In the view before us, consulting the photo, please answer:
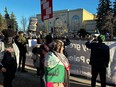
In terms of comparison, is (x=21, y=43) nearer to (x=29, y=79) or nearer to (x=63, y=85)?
(x=29, y=79)

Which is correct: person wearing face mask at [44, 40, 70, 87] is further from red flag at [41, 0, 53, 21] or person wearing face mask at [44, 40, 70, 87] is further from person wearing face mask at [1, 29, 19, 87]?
red flag at [41, 0, 53, 21]

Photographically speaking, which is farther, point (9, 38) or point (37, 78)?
point (37, 78)

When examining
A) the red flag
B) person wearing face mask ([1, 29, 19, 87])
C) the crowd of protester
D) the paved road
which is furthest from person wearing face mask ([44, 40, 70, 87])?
the paved road

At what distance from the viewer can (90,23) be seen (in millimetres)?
107625

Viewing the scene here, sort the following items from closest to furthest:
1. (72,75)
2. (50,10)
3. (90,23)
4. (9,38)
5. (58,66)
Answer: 1. (58,66)
2. (9,38)
3. (50,10)
4. (72,75)
5. (90,23)

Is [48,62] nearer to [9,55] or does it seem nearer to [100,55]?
[9,55]

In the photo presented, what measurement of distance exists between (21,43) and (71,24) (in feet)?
335

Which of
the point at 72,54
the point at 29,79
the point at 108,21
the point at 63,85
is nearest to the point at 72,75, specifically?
the point at 72,54

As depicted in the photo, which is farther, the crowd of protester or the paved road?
the paved road

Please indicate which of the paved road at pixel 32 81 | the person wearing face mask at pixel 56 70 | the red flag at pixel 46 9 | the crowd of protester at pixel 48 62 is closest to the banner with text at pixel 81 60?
the paved road at pixel 32 81

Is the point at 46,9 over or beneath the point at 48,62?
over

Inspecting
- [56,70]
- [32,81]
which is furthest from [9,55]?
[32,81]

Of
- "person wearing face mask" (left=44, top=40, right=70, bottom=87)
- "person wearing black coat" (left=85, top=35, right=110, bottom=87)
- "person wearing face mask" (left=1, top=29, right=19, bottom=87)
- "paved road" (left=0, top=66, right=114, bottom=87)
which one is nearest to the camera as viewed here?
"person wearing face mask" (left=44, top=40, right=70, bottom=87)

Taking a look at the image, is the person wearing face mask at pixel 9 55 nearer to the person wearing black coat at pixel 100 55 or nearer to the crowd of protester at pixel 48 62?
the crowd of protester at pixel 48 62
